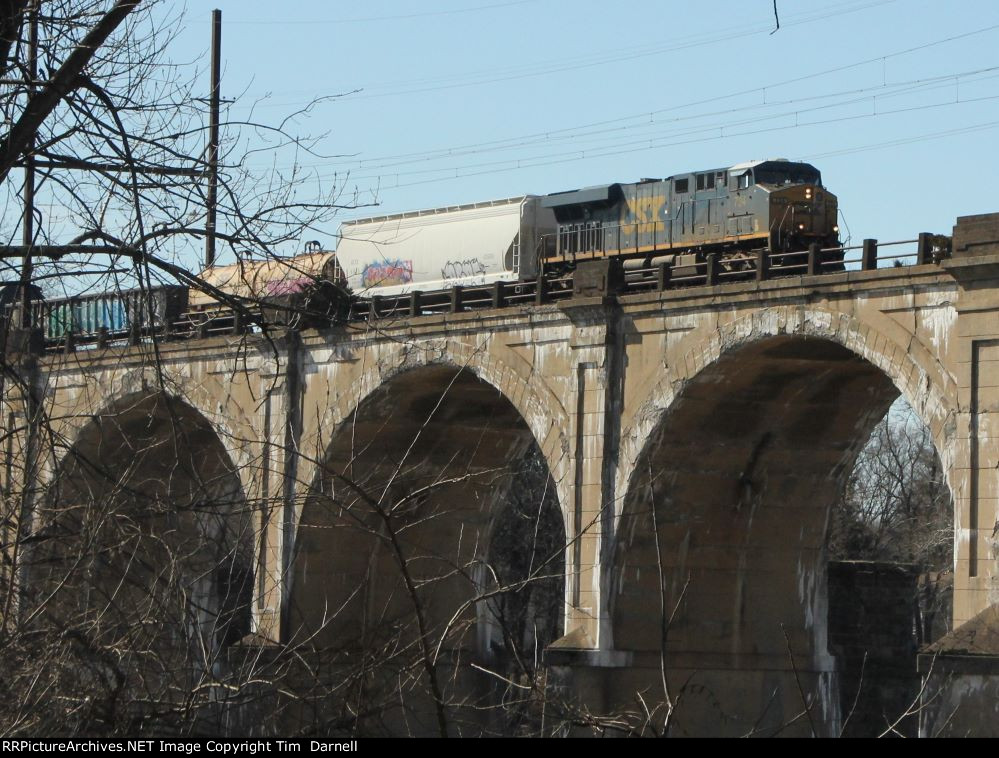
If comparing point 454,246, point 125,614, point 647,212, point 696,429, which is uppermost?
point 647,212

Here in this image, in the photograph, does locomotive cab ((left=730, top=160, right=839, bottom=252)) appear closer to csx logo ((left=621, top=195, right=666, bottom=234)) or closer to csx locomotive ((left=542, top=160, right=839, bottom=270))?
csx locomotive ((left=542, top=160, right=839, bottom=270))

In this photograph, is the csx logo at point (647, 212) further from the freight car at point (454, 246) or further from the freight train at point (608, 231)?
the freight car at point (454, 246)

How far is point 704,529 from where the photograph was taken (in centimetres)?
2856

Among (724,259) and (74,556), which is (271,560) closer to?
(724,259)

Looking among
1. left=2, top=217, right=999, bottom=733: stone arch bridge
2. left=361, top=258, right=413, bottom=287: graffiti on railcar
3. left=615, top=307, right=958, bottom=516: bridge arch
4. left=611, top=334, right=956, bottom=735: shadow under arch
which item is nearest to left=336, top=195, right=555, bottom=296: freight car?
left=361, top=258, right=413, bottom=287: graffiti on railcar

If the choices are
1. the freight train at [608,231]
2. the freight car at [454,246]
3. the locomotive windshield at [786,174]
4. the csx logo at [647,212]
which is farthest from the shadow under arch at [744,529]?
the freight car at [454,246]

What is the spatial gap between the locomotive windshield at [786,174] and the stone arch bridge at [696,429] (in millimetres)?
4505

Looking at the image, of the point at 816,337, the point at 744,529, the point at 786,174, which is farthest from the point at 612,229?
the point at 816,337

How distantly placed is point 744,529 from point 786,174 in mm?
6696

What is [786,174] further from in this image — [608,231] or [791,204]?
[608,231]

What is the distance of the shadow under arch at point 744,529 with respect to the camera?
26734 millimetres

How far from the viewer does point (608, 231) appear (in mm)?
32469

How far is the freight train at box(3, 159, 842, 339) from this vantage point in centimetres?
2955

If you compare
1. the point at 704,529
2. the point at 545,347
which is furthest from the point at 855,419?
the point at 545,347
